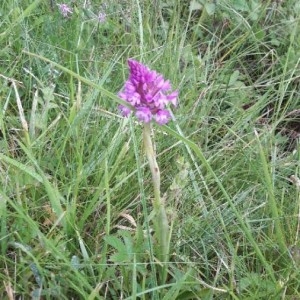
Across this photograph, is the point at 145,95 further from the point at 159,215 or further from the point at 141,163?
the point at 141,163

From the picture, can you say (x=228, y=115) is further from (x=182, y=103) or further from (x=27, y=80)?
(x=27, y=80)

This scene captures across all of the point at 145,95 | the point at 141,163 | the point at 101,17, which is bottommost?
the point at 141,163

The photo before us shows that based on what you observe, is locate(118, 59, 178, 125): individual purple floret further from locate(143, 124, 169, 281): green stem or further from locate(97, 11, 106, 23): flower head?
locate(97, 11, 106, 23): flower head

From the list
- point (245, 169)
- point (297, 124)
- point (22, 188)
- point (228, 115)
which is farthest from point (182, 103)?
point (22, 188)

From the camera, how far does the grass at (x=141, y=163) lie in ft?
3.73

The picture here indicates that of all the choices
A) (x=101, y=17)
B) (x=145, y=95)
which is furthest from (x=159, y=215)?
(x=101, y=17)

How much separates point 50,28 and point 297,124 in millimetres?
746

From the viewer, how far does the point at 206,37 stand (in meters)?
2.03

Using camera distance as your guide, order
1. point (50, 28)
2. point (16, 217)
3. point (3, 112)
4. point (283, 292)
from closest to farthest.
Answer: point (283, 292)
point (16, 217)
point (3, 112)
point (50, 28)

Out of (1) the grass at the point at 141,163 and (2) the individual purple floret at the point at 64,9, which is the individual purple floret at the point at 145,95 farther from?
(2) the individual purple floret at the point at 64,9

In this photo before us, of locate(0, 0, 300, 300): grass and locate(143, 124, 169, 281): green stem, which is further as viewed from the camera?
locate(0, 0, 300, 300): grass

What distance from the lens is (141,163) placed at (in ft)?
4.62

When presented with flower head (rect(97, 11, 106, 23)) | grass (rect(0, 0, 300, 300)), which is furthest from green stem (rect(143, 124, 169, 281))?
flower head (rect(97, 11, 106, 23))

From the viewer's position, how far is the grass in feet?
3.73
